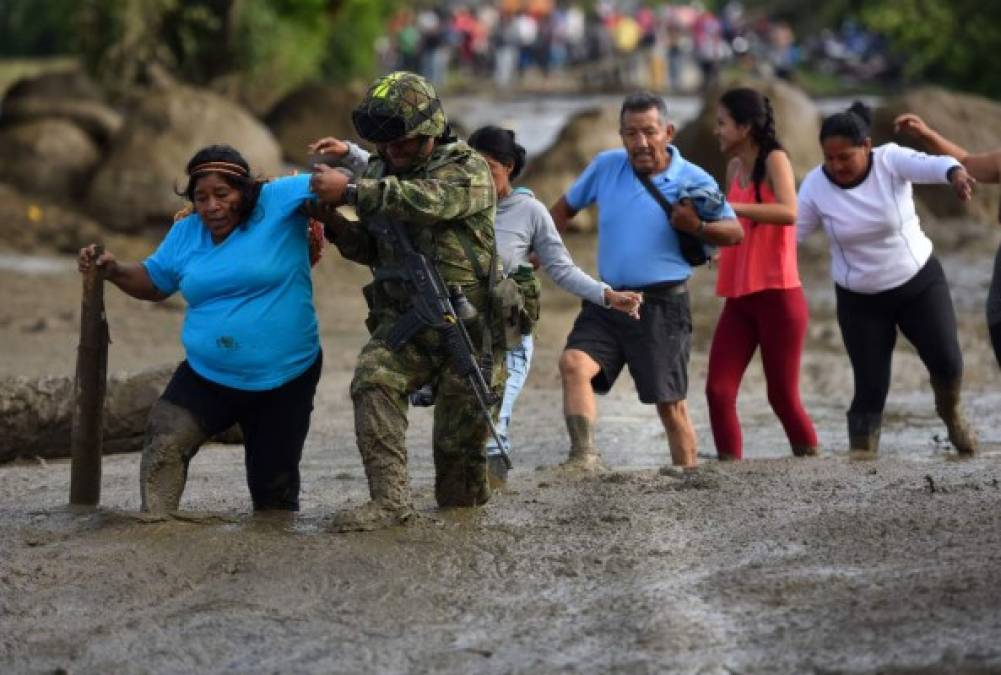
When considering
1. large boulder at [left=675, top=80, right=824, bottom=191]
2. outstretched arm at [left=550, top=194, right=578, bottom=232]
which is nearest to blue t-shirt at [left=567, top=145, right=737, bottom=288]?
outstretched arm at [left=550, top=194, right=578, bottom=232]

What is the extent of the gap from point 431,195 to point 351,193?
0.92 ft

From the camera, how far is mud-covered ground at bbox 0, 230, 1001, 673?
5816mm

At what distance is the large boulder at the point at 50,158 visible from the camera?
2219cm

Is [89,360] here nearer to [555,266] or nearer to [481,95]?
[555,266]

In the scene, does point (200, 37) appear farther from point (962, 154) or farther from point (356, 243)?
point (356, 243)

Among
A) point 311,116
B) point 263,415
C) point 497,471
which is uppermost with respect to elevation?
point 311,116

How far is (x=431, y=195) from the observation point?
22.5 feet

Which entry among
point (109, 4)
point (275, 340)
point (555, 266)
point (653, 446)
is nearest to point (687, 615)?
point (275, 340)

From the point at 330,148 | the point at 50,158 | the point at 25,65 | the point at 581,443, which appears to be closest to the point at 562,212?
the point at 581,443

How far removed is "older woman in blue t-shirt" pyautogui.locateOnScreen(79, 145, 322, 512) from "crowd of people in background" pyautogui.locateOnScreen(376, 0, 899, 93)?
130 feet

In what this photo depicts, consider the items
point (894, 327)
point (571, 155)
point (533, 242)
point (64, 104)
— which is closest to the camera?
point (533, 242)

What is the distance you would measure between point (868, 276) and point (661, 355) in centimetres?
119

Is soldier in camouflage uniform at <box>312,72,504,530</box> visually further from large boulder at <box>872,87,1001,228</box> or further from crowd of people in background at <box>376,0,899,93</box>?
crowd of people in background at <box>376,0,899,93</box>

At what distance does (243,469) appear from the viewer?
31.8 feet
